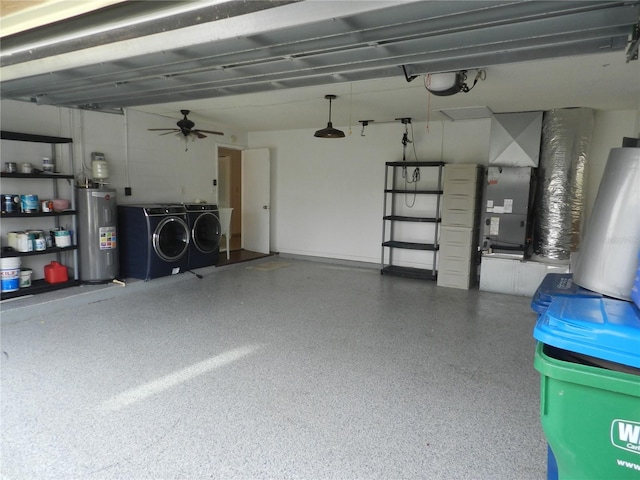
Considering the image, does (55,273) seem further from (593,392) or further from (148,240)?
(593,392)

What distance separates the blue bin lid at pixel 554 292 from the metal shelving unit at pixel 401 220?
14.2 feet

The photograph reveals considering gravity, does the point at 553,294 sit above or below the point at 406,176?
below

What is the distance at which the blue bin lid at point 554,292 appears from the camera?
1.34 metres

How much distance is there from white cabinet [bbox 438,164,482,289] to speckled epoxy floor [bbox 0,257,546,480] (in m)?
0.98

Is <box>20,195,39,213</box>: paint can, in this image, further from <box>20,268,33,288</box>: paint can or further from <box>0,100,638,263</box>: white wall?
<box>20,268,33,288</box>: paint can

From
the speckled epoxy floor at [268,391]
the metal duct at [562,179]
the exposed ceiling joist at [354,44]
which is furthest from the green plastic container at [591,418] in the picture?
the metal duct at [562,179]

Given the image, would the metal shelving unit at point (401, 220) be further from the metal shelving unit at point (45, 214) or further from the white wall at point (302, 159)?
the metal shelving unit at point (45, 214)

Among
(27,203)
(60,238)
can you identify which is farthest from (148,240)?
(27,203)

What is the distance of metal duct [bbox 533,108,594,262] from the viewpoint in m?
4.82

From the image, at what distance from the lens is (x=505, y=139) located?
5.21 meters

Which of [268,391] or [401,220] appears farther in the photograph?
[401,220]

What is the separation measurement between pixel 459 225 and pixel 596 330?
4.63 meters

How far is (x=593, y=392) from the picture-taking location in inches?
40.6

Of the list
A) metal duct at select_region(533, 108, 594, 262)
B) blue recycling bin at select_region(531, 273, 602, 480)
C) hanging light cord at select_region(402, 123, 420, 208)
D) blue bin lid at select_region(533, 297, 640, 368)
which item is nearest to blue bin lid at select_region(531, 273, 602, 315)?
blue recycling bin at select_region(531, 273, 602, 480)
